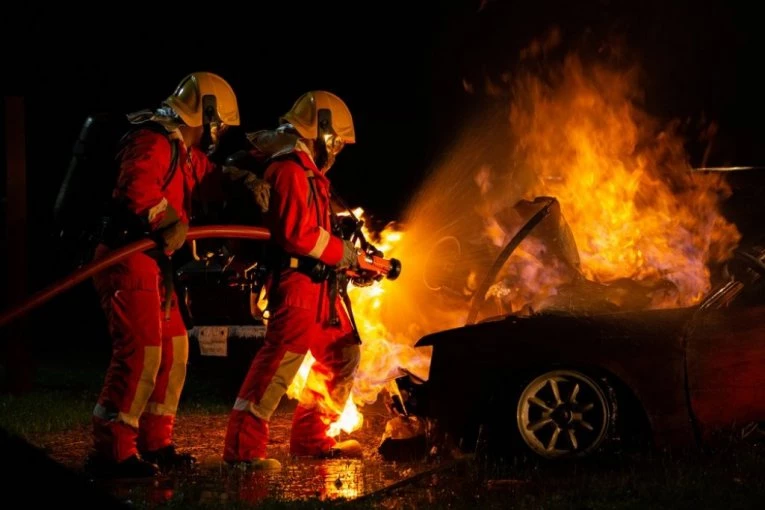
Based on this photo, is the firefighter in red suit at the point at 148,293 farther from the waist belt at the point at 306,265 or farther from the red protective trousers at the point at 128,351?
the waist belt at the point at 306,265

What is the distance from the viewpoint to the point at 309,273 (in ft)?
21.3

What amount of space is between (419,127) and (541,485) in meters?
14.4

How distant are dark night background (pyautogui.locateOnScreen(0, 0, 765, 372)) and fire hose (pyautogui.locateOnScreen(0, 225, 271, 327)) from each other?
834 centimetres

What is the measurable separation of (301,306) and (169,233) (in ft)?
3.01

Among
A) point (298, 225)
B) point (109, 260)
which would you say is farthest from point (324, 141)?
point (109, 260)

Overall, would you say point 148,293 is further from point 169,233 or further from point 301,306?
point 301,306

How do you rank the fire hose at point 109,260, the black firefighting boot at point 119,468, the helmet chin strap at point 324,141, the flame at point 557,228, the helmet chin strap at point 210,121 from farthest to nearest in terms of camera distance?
1. the flame at point 557,228
2. the helmet chin strap at point 324,141
3. the helmet chin strap at point 210,121
4. the black firefighting boot at point 119,468
5. the fire hose at point 109,260

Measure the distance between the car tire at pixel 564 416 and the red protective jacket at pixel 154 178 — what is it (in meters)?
2.39

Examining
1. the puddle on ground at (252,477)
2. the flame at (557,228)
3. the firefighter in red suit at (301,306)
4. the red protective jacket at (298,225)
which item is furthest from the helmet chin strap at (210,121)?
the puddle on ground at (252,477)

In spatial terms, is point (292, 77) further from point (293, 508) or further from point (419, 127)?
point (293, 508)

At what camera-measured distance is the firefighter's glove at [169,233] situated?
6.19m

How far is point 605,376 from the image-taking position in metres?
6.11

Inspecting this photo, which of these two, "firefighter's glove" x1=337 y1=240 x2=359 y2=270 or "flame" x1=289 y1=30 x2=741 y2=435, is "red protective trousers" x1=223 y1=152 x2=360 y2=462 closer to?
"firefighter's glove" x1=337 y1=240 x2=359 y2=270

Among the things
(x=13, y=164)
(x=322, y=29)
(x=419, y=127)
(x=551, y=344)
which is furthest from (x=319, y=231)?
(x=322, y=29)
